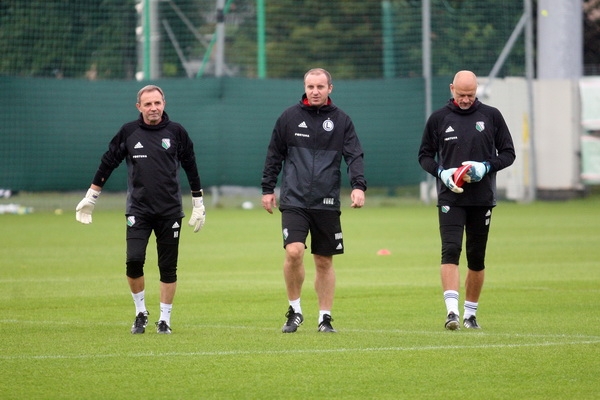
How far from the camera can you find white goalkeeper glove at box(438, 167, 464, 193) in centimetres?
1030

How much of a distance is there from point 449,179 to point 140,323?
9.35 feet

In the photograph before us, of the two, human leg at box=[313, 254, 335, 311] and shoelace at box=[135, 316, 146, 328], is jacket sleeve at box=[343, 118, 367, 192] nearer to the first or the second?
human leg at box=[313, 254, 335, 311]

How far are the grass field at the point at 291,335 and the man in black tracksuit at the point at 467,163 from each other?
0.52 meters

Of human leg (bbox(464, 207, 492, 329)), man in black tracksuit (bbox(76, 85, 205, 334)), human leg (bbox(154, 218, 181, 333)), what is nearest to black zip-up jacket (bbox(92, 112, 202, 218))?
man in black tracksuit (bbox(76, 85, 205, 334))

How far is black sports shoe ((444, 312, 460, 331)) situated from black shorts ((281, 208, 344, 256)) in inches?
41.6

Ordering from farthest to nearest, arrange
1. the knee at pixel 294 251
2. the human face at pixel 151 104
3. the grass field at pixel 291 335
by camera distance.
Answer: the human face at pixel 151 104, the knee at pixel 294 251, the grass field at pixel 291 335

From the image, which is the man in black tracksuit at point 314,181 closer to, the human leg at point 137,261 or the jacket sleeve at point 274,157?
the jacket sleeve at point 274,157

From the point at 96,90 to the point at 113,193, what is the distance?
2.48 metres

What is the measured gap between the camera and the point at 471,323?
10539mm

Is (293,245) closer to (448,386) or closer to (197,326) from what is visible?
(197,326)

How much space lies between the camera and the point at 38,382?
7914 millimetres

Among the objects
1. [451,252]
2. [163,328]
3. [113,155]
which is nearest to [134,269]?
[163,328]

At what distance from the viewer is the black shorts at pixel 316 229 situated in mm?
10242

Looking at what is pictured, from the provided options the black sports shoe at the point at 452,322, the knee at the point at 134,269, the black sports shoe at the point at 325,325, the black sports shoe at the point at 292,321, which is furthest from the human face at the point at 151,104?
the black sports shoe at the point at 452,322
